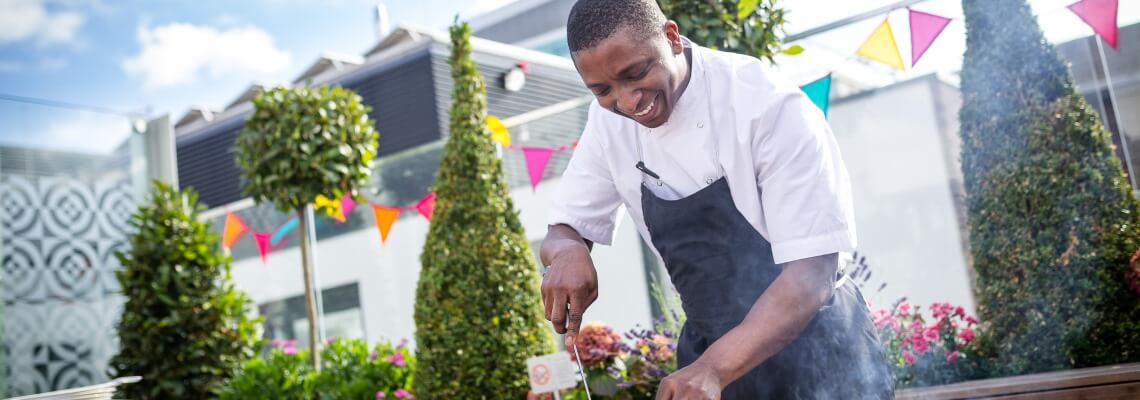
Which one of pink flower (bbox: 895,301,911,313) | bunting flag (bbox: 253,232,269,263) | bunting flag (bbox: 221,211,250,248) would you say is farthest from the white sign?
bunting flag (bbox: 221,211,250,248)

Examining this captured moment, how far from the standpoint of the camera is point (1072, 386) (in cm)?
271

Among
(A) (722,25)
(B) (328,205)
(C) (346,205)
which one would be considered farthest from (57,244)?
(A) (722,25)

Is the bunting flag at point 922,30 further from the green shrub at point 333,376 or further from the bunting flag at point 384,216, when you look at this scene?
the bunting flag at point 384,216

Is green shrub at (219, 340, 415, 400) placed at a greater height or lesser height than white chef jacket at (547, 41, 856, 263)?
lesser

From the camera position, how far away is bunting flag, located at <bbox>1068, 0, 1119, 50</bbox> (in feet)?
11.5

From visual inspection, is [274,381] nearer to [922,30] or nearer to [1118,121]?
[922,30]

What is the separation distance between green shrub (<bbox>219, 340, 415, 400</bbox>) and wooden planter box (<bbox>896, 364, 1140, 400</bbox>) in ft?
10.2

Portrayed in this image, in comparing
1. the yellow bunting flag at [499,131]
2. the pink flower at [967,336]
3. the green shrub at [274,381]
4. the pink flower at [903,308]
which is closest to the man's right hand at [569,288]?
the pink flower at [967,336]

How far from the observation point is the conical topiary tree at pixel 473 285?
14.4 ft

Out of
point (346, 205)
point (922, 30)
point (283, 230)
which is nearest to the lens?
point (922, 30)

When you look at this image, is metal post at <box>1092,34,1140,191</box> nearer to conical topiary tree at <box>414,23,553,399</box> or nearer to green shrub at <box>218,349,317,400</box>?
conical topiary tree at <box>414,23,553,399</box>

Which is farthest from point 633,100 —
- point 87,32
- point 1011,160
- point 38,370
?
point 87,32

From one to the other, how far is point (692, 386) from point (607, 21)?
49cm

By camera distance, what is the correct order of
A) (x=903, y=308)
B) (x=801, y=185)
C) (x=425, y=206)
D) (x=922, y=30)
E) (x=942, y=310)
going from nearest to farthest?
1. (x=801, y=185)
2. (x=942, y=310)
3. (x=903, y=308)
4. (x=922, y=30)
5. (x=425, y=206)
